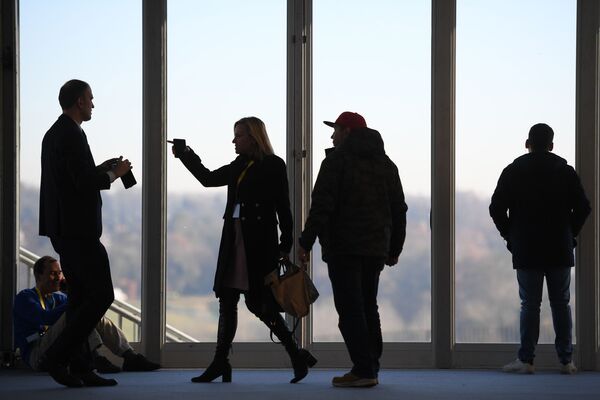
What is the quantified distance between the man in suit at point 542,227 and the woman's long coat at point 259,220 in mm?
1336

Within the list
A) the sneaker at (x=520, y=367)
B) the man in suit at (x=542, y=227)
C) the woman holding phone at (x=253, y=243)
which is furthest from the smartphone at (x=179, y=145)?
the sneaker at (x=520, y=367)

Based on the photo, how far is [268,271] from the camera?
18.7 feet

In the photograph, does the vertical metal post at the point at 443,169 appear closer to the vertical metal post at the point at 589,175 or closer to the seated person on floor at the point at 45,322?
the vertical metal post at the point at 589,175

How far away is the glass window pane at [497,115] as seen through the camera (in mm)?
6812

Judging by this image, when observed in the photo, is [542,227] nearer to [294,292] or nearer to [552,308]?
[552,308]

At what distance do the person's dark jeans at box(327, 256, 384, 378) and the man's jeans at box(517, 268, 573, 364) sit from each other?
1.26 metres

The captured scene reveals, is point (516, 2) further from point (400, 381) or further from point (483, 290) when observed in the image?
point (400, 381)

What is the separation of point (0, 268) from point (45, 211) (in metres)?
1.58

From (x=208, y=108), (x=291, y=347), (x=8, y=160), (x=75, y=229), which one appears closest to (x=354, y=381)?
(x=291, y=347)

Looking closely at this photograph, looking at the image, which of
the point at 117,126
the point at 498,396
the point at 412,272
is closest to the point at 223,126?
the point at 117,126

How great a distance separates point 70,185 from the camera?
5.31 metres

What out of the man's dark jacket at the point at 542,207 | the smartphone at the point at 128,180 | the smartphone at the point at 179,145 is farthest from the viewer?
the man's dark jacket at the point at 542,207

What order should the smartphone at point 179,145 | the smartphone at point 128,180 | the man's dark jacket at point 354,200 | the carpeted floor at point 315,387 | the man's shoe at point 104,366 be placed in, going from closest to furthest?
1. the carpeted floor at point 315,387
2. the man's dark jacket at point 354,200
3. the smartphone at point 128,180
4. the smartphone at point 179,145
5. the man's shoe at point 104,366

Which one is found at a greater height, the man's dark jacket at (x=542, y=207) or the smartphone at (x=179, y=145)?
the smartphone at (x=179, y=145)
